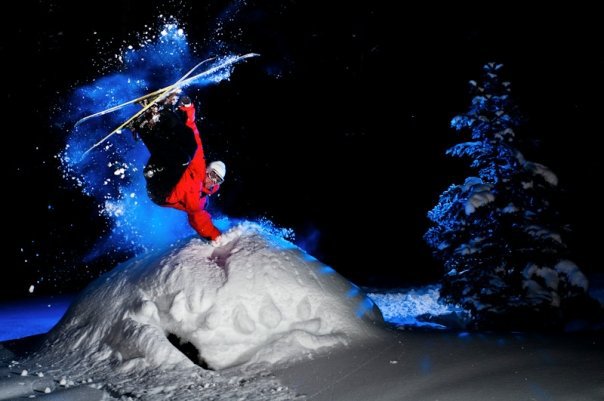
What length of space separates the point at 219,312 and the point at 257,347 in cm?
68

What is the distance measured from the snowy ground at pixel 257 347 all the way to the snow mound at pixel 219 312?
0.05 ft

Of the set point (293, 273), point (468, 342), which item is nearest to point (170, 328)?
point (293, 273)

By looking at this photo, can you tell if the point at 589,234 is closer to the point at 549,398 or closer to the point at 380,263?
the point at 380,263

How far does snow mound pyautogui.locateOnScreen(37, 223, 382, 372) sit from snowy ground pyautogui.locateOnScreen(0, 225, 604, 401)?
0.02 m

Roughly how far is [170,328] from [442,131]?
200 feet

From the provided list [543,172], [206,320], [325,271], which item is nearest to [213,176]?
[325,271]

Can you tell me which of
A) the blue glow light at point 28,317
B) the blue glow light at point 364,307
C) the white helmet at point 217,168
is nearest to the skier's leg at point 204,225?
the white helmet at point 217,168

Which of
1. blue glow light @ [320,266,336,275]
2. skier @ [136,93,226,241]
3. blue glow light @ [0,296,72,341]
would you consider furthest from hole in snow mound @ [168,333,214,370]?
blue glow light @ [0,296,72,341]

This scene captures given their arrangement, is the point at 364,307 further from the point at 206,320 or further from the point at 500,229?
the point at 500,229

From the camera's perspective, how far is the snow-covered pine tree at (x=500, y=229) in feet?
25.3

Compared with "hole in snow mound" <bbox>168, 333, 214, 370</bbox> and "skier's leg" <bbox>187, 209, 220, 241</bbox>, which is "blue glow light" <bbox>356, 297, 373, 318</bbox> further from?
"skier's leg" <bbox>187, 209, 220, 241</bbox>

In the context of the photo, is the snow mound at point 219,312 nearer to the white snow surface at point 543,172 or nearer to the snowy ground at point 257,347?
the snowy ground at point 257,347

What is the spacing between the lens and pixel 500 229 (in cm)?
817

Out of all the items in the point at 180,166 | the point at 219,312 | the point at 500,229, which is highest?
the point at 180,166
